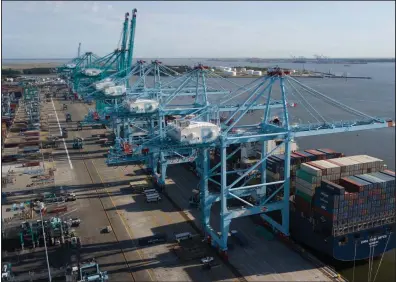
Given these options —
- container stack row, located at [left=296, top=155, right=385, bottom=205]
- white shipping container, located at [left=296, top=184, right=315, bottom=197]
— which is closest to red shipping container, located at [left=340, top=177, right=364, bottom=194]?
container stack row, located at [left=296, top=155, right=385, bottom=205]

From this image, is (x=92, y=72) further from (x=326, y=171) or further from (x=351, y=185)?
(x=351, y=185)

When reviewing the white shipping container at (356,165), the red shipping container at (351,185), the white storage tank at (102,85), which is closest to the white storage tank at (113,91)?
the white storage tank at (102,85)

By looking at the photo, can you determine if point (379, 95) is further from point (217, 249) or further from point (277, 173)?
point (217, 249)

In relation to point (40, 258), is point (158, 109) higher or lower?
higher

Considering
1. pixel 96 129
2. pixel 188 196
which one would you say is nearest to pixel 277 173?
pixel 188 196

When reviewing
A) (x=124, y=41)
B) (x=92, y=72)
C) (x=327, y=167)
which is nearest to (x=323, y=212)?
(x=327, y=167)

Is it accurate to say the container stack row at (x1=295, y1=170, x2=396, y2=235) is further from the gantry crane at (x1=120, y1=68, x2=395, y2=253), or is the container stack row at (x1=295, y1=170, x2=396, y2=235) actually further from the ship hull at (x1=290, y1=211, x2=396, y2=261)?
the gantry crane at (x1=120, y1=68, x2=395, y2=253)

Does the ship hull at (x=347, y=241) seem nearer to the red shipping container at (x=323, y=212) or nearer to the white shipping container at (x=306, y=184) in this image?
the red shipping container at (x=323, y=212)
